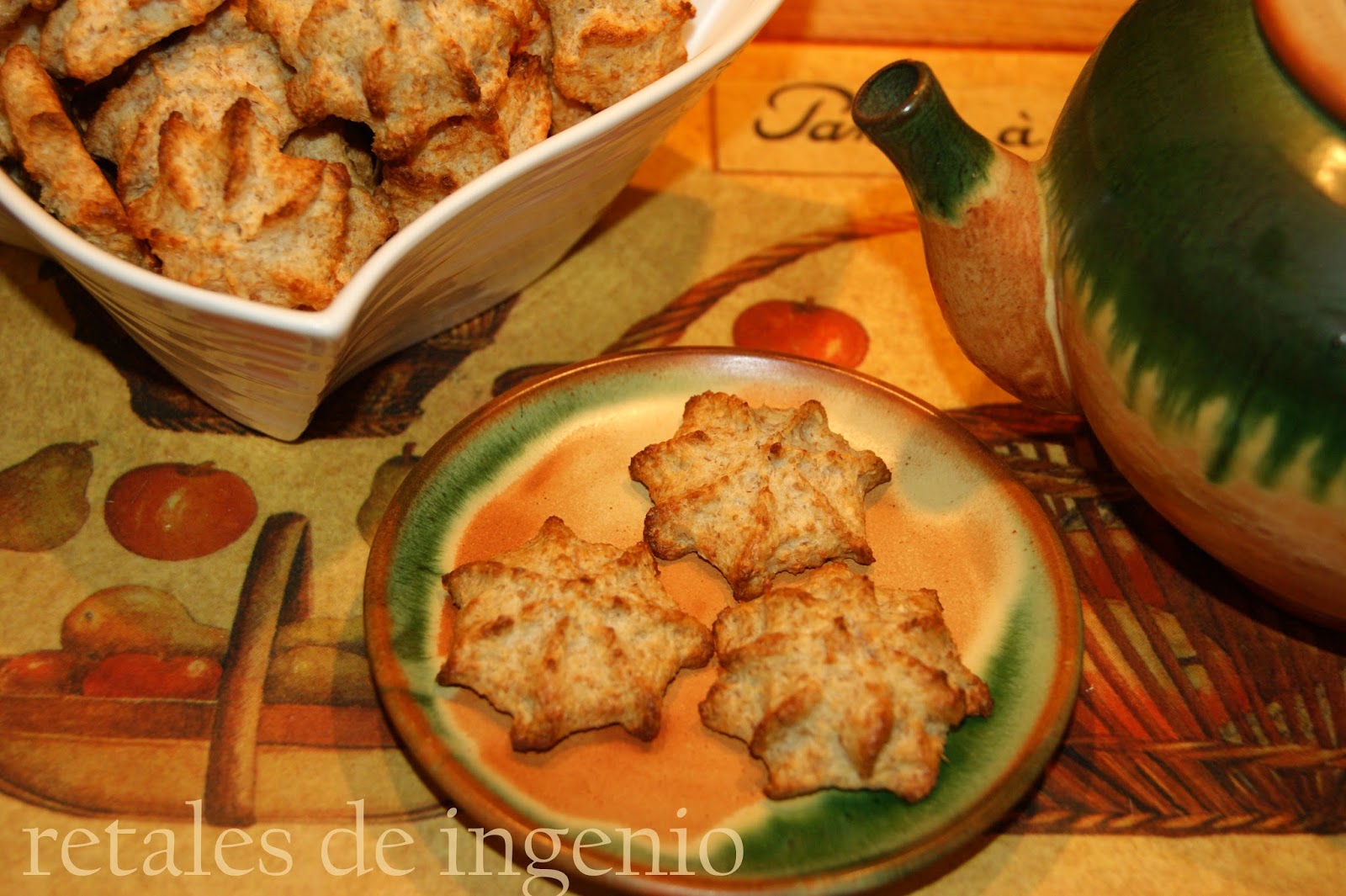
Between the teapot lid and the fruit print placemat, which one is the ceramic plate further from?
the teapot lid

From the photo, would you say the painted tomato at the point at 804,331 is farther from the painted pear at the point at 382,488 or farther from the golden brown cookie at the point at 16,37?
the golden brown cookie at the point at 16,37

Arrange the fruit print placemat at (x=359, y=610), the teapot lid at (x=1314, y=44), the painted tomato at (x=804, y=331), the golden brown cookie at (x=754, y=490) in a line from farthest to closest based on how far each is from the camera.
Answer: the painted tomato at (x=804, y=331)
the golden brown cookie at (x=754, y=490)
the fruit print placemat at (x=359, y=610)
the teapot lid at (x=1314, y=44)

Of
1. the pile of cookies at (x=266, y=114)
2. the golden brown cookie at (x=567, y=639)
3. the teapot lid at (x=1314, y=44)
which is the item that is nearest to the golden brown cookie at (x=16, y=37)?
the pile of cookies at (x=266, y=114)

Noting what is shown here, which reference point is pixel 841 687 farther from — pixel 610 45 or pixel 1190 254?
pixel 610 45

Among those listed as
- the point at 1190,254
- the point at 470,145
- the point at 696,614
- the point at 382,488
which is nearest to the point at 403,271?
the point at 470,145

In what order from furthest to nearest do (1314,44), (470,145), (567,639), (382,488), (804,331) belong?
(804,331) < (382,488) < (470,145) < (567,639) < (1314,44)

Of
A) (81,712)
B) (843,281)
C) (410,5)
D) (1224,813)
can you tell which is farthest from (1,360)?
(1224,813)

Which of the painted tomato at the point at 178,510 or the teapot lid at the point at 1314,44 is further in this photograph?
the painted tomato at the point at 178,510
